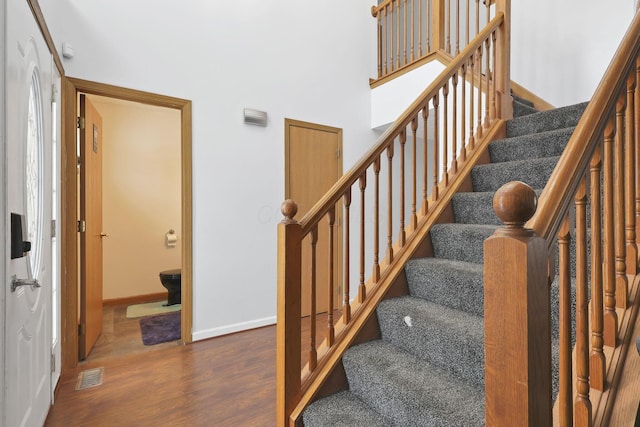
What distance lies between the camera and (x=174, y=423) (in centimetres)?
183

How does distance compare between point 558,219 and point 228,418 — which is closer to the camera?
point 558,219

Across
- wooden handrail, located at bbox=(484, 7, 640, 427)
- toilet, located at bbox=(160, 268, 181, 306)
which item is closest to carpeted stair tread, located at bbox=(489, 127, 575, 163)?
wooden handrail, located at bbox=(484, 7, 640, 427)

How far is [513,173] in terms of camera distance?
7.16 feet

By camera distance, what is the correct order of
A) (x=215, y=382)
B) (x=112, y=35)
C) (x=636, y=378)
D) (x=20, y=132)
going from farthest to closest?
(x=112, y=35), (x=215, y=382), (x=20, y=132), (x=636, y=378)

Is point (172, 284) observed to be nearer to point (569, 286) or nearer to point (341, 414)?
point (341, 414)

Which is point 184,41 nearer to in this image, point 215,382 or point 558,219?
point 215,382

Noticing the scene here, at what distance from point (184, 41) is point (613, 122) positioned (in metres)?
2.96

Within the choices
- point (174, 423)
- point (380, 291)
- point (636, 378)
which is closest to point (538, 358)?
point (636, 378)

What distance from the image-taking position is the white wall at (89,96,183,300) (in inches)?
165

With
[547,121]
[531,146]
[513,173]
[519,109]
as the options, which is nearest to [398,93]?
[519,109]

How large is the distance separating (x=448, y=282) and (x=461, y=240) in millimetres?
310

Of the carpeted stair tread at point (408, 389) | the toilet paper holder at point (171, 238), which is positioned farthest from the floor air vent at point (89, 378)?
the toilet paper holder at point (171, 238)

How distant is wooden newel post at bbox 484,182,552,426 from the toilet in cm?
372

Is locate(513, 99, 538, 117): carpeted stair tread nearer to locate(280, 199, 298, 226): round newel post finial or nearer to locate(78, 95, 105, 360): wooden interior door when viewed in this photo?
locate(280, 199, 298, 226): round newel post finial
